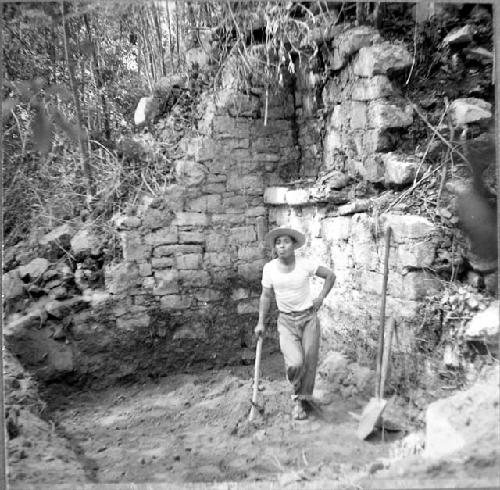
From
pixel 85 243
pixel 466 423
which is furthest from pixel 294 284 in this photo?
pixel 85 243

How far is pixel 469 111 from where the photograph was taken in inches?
106

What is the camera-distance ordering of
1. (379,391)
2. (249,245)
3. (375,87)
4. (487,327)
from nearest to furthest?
(487,327) < (379,391) < (375,87) < (249,245)

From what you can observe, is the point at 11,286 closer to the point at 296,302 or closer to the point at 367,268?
the point at 296,302

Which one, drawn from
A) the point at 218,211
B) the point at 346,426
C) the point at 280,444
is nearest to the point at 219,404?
the point at 280,444

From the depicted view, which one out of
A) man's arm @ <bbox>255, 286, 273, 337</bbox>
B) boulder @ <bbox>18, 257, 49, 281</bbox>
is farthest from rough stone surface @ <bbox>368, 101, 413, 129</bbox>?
boulder @ <bbox>18, 257, 49, 281</bbox>

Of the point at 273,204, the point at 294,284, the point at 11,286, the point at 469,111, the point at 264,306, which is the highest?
the point at 469,111

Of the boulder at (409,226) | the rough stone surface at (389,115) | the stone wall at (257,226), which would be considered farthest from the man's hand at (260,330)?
the rough stone surface at (389,115)

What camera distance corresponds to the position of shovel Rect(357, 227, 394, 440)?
2.41 meters

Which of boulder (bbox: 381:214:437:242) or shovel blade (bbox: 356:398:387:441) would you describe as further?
boulder (bbox: 381:214:437:242)

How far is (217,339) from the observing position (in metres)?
3.49

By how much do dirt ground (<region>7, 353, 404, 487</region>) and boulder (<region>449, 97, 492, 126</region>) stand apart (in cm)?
176

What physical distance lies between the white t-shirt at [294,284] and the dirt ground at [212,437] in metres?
0.39

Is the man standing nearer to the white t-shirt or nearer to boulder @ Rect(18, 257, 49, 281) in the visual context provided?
the white t-shirt

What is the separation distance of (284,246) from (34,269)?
1.57m
